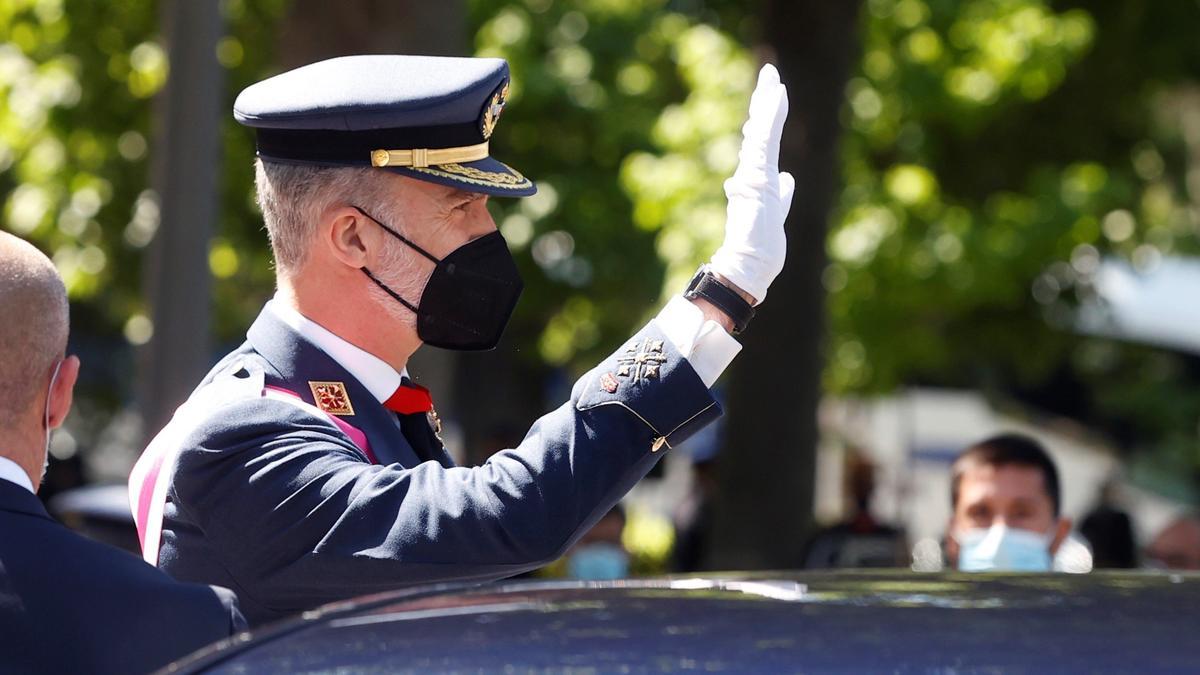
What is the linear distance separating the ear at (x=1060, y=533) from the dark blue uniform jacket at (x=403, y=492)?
3.01 m

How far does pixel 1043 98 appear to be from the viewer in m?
13.0

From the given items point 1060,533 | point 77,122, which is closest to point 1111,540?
point 1060,533

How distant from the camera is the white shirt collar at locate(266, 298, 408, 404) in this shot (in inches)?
99.2

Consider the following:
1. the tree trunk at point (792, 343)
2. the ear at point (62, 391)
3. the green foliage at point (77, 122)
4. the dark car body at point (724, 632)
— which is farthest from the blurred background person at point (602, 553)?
the dark car body at point (724, 632)

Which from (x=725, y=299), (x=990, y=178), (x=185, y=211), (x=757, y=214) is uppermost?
(x=990, y=178)

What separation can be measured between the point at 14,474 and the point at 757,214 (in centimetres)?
96

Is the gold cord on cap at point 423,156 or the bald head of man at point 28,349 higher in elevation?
the gold cord on cap at point 423,156

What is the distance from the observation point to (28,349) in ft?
7.39

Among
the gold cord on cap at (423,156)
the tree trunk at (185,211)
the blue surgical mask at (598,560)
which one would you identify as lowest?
the blue surgical mask at (598,560)

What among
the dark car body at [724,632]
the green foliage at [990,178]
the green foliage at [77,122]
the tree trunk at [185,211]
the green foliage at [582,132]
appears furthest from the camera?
the green foliage at [582,132]

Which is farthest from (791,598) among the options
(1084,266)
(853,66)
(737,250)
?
(1084,266)

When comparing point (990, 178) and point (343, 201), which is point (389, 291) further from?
point (990, 178)

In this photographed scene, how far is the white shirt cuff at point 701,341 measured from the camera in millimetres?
2223

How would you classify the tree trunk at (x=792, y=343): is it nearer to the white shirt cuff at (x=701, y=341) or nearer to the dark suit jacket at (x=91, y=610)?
the white shirt cuff at (x=701, y=341)
